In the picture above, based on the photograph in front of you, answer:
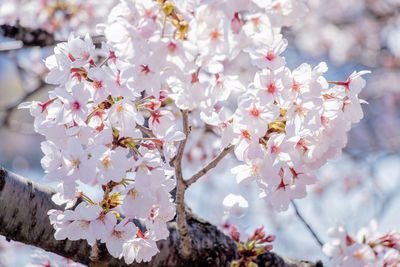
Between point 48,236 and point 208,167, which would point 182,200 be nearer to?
point 208,167

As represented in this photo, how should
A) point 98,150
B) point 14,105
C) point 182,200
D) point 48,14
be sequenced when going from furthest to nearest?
point 48,14 < point 14,105 < point 182,200 < point 98,150

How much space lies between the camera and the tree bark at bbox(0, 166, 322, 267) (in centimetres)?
131

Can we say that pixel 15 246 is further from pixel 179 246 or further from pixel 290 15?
pixel 290 15

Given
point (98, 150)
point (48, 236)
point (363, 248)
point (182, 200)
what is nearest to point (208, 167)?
point (182, 200)

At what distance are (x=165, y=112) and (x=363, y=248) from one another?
980 mm

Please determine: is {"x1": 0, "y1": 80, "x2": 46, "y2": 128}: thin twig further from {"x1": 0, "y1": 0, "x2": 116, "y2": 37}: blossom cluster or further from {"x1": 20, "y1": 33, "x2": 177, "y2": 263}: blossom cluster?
{"x1": 20, "y1": 33, "x2": 177, "y2": 263}: blossom cluster

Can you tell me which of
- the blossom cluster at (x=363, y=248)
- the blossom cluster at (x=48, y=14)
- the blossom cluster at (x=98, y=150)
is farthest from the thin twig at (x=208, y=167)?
the blossom cluster at (x=48, y=14)

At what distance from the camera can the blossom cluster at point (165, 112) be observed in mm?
970

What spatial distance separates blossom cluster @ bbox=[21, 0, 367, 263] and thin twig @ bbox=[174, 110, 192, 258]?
5cm

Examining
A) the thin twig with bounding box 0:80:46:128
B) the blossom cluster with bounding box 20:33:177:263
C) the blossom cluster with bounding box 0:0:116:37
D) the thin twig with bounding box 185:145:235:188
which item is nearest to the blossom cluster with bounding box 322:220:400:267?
the thin twig with bounding box 185:145:235:188

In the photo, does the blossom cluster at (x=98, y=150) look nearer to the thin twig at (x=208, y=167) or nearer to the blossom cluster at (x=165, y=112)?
the blossom cluster at (x=165, y=112)

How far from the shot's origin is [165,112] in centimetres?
123

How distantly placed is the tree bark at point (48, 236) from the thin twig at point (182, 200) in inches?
2.4

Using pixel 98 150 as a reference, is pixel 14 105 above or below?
below
